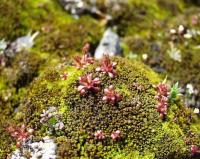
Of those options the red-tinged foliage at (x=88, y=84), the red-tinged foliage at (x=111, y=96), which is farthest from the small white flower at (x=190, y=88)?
the red-tinged foliage at (x=88, y=84)

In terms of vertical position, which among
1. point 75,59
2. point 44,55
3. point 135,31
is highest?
point 75,59

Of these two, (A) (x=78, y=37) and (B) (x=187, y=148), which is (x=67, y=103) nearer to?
(B) (x=187, y=148)

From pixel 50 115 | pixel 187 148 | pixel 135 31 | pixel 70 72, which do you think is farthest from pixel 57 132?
pixel 135 31

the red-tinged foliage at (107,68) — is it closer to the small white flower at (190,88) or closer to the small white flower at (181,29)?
the small white flower at (190,88)

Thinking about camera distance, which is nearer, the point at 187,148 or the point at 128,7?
the point at 187,148

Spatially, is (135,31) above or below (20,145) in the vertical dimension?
below

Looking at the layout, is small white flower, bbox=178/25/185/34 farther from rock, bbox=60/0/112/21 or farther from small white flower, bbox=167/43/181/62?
rock, bbox=60/0/112/21
